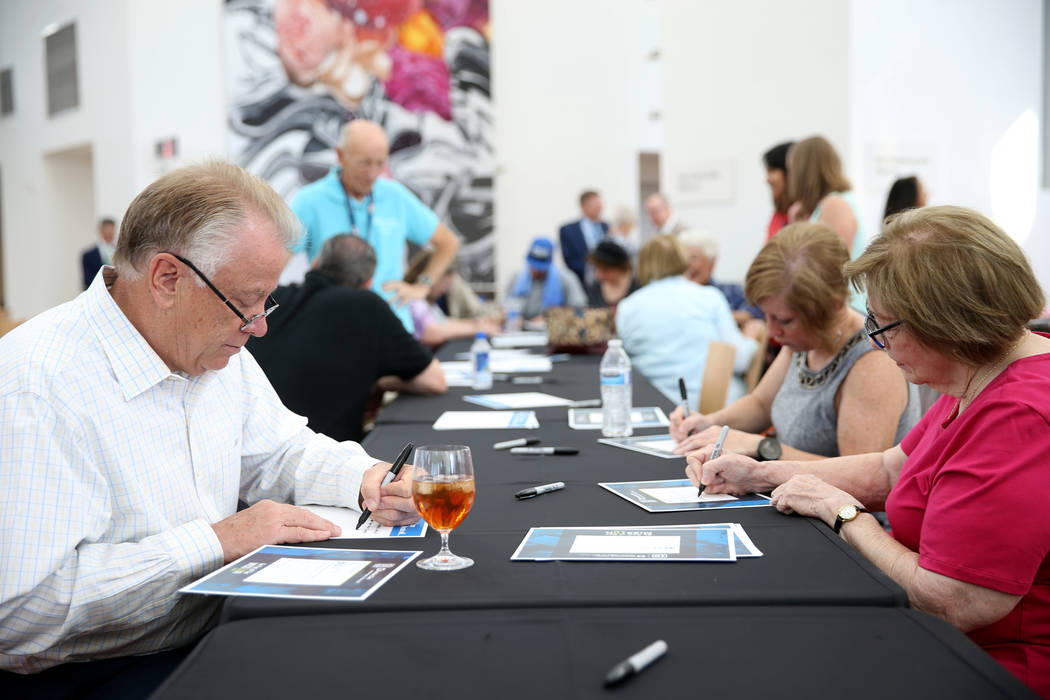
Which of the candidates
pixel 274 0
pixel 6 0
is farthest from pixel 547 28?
pixel 6 0

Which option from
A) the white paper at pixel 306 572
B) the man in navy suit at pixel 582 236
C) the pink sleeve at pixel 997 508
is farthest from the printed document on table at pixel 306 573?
the man in navy suit at pixel 582 236

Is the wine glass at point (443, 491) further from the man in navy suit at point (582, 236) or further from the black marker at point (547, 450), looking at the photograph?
the man in navy suit at point (582, 236)

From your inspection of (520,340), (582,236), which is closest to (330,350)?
(520,340)

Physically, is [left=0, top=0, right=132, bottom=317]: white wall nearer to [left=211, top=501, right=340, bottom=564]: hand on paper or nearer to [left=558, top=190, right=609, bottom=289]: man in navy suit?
[left=558, top=190, right=609, bottom=289]: man in navy suit

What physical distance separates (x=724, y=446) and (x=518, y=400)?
3.49ft

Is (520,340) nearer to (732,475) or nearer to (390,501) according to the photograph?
(732,475)

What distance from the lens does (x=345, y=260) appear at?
323cm

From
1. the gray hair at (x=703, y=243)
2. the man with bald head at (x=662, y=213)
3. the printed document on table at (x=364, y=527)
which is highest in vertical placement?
the man with bald head at (x=662, y=213)

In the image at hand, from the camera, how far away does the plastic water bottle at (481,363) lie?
3342 millimetres

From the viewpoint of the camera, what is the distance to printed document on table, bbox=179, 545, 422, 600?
→ 118cm

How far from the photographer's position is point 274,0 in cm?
943

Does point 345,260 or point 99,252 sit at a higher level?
point 99,252

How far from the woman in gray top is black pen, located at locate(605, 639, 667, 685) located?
108 centimetres

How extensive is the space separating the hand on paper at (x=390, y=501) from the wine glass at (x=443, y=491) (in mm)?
232
